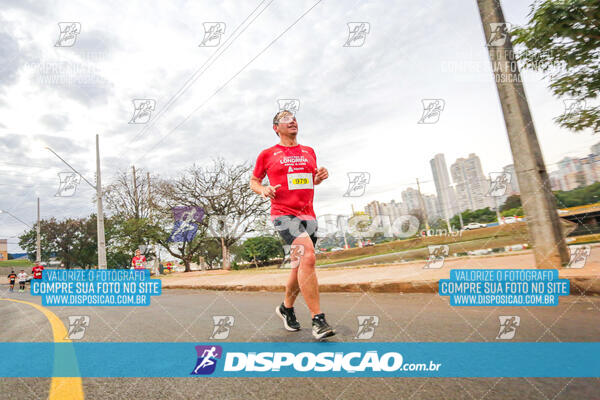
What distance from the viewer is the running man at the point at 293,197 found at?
8.60 ft

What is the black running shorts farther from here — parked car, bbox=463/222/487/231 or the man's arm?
parked car, bbox=463/222/487/231

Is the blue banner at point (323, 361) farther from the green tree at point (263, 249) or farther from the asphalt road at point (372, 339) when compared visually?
the green tree at point (263, 249)

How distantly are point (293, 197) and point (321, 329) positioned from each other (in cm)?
107

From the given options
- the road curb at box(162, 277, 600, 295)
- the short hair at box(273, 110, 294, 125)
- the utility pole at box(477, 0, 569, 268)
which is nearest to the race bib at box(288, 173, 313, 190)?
the short hair at box(273, 110, 294, 125)

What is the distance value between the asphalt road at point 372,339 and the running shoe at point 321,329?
0.44ft

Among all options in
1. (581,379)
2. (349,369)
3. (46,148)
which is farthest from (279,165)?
(46,148)

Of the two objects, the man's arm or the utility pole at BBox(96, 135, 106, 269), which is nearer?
the man's arm

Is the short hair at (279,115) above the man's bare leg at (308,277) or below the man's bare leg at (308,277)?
above

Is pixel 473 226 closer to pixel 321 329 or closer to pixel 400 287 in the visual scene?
pixel 400 287

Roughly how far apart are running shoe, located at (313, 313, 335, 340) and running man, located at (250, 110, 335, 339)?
0.29 feet

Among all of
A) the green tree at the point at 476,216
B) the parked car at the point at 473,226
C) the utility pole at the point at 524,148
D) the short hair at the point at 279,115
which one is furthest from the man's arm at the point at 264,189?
the parked car at the point at 473,226

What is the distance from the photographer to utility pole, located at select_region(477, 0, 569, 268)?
14.4 feet

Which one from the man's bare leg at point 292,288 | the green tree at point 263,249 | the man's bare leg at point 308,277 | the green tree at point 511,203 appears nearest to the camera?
the man's bare leg at point 308,277

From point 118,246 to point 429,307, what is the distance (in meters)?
30.3
